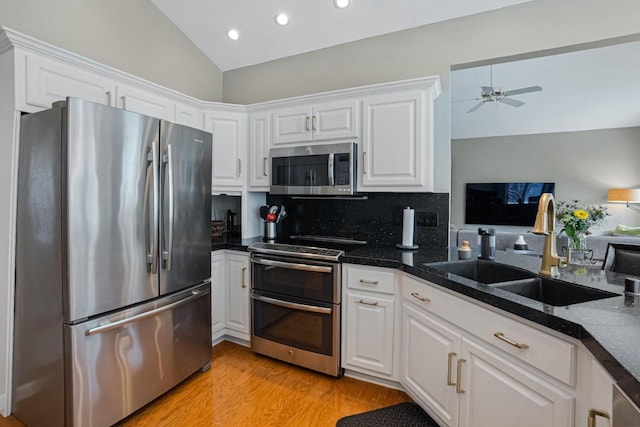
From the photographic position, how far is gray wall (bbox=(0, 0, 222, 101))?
2098mm

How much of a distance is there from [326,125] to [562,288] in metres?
1.89

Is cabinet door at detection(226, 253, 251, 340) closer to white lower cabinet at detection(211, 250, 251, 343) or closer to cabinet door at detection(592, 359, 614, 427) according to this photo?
white lower cabinet at detection(211, 250, 251, 343)

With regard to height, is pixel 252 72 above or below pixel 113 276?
above

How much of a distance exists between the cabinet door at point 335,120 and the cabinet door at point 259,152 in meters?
0.49

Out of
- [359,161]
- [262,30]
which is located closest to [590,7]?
[359,161]

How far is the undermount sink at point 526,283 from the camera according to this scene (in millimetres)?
1389

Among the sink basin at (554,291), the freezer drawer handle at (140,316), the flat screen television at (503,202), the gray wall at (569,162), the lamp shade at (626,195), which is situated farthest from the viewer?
the flat screen television at (503,202)

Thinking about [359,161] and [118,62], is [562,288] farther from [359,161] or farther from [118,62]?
[118,62]

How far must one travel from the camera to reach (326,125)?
2.61 meters

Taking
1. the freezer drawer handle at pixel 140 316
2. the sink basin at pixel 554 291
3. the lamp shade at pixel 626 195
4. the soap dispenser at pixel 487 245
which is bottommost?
the freezer drawer handle at pixel 140 316

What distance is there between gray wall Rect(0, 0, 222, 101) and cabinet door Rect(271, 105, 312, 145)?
107 cm

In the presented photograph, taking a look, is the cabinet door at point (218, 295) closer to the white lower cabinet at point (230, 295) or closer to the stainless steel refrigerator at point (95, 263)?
the white lower cabinet at point (230, 295)

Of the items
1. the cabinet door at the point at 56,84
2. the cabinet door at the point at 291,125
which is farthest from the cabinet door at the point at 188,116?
the cabinet door at the point at 291,125

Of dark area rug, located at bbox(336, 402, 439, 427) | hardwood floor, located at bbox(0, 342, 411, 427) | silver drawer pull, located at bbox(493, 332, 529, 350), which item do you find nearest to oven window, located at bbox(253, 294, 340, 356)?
hardwood floor, located at bbox(0, 342, 411, 427)
